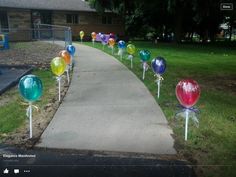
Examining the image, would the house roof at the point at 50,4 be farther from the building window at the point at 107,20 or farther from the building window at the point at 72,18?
the building window at the point at 107,20

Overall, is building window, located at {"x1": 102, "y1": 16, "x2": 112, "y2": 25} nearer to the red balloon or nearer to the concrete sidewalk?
the concrete sidewalk

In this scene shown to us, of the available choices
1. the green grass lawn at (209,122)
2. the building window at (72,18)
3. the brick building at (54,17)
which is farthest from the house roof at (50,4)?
the green grass lawn at (209,122)

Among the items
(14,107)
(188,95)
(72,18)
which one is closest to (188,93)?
(188,95)

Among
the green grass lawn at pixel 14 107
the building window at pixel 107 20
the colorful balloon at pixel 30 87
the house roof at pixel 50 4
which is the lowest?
the green grass lawn at pixel 14 107

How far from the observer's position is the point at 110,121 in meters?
7.35

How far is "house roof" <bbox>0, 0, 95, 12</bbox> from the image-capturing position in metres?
32.2

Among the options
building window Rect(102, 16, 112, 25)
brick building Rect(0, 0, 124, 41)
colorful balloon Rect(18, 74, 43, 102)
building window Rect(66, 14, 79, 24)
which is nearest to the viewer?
colorful balloon Rect(18, 74, 43, 102)

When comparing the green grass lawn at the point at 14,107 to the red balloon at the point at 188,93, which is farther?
the green grass lawn at the point at 14,107

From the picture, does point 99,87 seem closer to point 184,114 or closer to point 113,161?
point 184,114

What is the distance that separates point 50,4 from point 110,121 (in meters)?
29.7

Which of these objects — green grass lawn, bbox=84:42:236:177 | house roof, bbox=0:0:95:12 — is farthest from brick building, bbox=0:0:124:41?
green grass lawn, bbox=84:42:236:177

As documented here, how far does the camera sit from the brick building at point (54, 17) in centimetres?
3240

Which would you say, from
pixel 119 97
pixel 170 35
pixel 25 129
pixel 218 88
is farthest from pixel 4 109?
pixel 170 35

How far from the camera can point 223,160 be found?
545 centimetres
